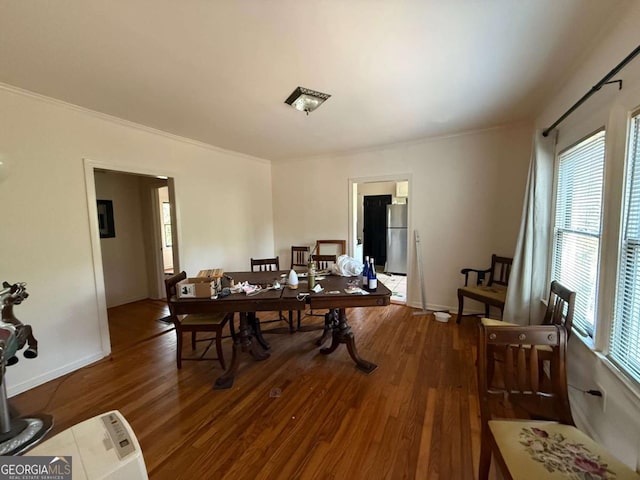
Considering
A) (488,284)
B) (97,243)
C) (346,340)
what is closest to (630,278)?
(346,340)

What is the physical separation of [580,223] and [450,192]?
1.75 m

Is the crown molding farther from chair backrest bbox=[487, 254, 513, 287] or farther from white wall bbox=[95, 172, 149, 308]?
chair backrest bbox=[487, 254, 513, 287]

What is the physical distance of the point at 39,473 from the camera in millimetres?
869

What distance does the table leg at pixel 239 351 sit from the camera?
2.20 m

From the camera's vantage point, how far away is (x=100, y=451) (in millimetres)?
923

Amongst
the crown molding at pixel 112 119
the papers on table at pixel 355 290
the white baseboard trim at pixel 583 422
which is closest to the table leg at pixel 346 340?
the papers on table at pixel 355 290

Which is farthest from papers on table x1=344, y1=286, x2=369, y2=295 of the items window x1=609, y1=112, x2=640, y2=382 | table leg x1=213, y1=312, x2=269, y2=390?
window x1=609, y1=112, x2=640, y2=382

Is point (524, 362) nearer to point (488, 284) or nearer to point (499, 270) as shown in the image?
point (488, 284)

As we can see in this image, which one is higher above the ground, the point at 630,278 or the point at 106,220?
the point at 106,220

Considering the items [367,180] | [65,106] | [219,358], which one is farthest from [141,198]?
[367,180]

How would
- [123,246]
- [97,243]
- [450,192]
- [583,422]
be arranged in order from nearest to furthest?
[583,422] → [97,243] → [450,192] → [123,246]

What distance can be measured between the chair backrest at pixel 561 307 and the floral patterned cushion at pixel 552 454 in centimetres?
82

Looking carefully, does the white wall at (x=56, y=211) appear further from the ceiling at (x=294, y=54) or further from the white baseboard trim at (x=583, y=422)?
the white baseboard trim at (x=583, y=422)

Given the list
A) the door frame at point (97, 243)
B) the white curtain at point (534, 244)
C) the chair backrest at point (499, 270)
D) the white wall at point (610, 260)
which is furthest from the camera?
the chair backrest at point (499, 270)
